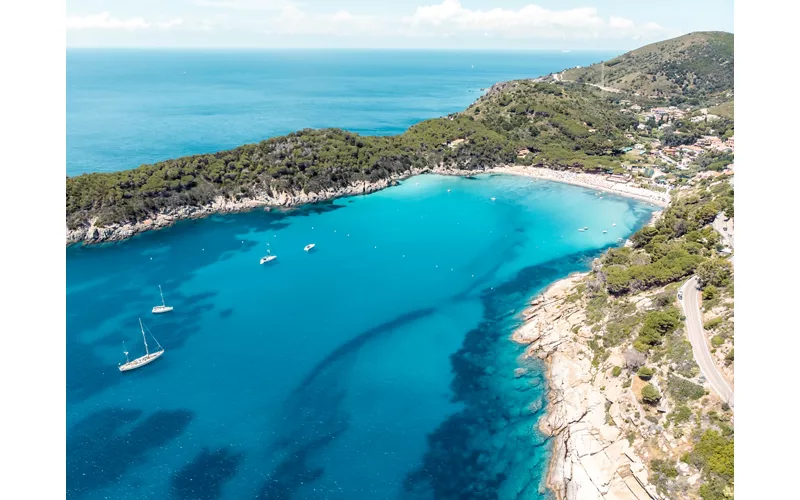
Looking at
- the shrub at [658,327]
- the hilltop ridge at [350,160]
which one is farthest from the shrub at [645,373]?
the hilltop ridge at [350,160]

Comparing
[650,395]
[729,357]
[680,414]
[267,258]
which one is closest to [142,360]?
[267,258]

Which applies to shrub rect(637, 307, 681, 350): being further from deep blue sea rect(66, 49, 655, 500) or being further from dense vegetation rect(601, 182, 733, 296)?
deep blue sea rect(66, 49, 655, 500)

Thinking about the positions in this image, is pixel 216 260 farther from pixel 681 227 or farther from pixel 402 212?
pixel 681 227

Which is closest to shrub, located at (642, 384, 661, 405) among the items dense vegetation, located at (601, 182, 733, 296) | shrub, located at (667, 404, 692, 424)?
shrub, located at (667, 404, 692, 424)

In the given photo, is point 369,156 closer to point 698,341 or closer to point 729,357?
point 698,341

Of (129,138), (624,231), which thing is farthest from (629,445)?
(129,138)

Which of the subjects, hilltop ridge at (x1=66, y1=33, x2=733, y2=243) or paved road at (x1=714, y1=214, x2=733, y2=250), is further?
hilltop ridge at (x1=66, y1=33, x2=733, y2=243)
